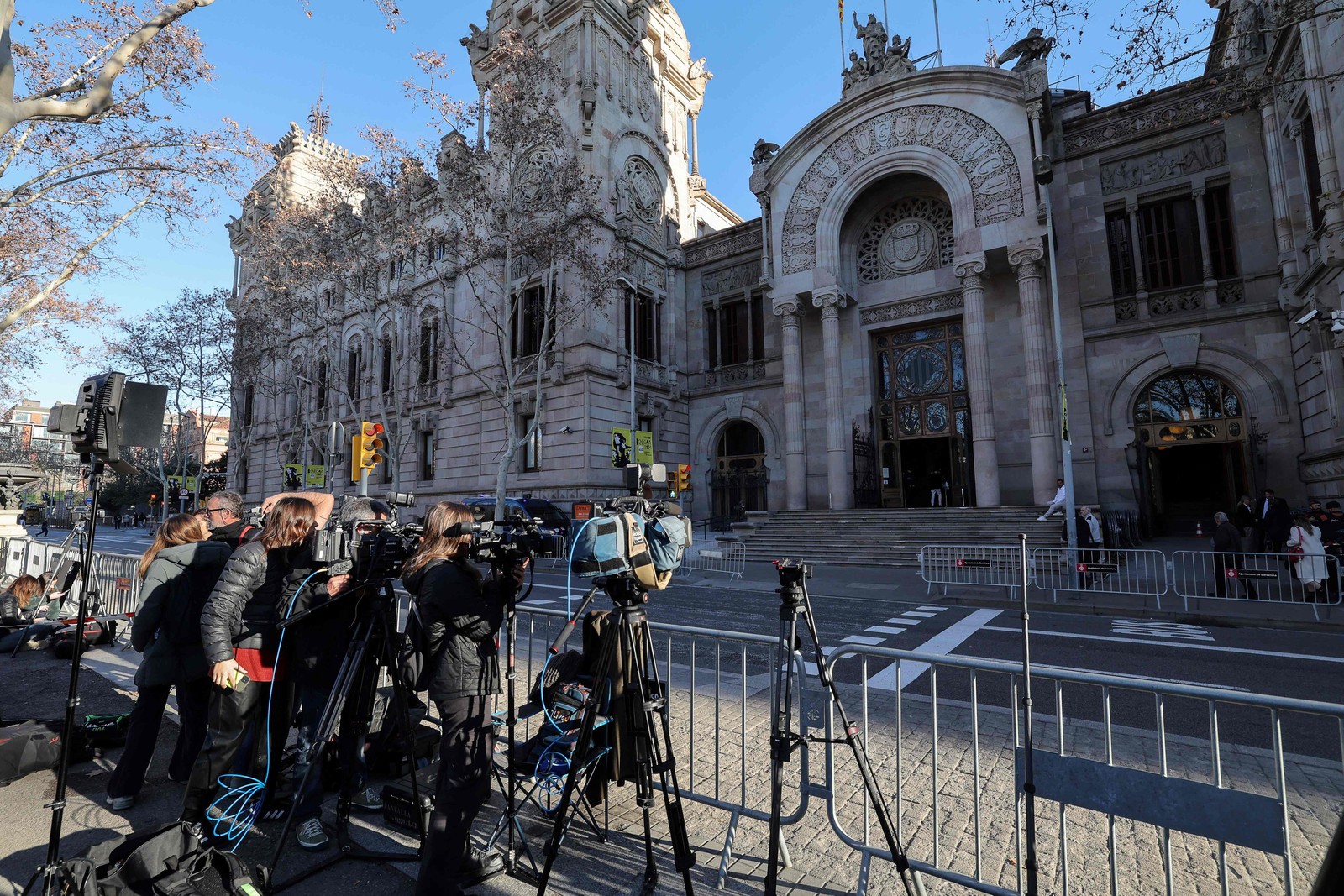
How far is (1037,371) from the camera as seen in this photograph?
19.8 meters

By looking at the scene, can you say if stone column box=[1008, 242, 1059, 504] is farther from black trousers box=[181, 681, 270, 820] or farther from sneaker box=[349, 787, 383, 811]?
black trousers box=[181, 681, 270, 820]

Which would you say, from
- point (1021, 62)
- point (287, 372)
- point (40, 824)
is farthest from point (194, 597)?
point (287, 372)

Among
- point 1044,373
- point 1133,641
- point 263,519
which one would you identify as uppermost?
point 1044,373

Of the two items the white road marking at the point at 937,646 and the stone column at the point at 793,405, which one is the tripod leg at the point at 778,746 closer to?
the white road marking at the point at 937,646

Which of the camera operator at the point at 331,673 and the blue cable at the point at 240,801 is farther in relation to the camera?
the camera operator at the point at 331,673

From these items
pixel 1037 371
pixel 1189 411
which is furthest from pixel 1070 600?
pixel 1189 411

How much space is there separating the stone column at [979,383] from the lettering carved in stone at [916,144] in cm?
190

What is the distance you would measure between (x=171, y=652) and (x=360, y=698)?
1.78 meters

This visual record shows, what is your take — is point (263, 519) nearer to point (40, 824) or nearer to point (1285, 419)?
point (40, 824)

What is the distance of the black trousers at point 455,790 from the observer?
291 cm

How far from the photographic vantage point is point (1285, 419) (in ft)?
56.1

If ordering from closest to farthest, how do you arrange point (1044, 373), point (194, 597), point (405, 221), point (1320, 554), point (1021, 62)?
point (194, 597) < point (1320, 554) < point (1044, 373) < point (1021, 62) < point (405, 221)

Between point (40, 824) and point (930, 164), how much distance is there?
26115 millimetres

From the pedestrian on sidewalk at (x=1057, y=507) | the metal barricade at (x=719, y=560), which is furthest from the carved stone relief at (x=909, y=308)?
the metal barricade at (x=719, y=560)
